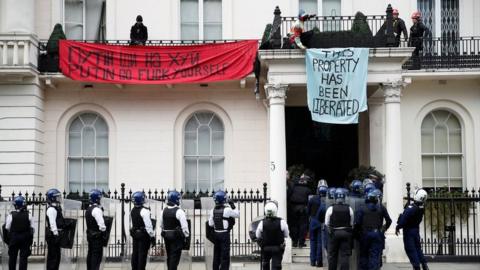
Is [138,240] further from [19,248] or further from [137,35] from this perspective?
[137,35]

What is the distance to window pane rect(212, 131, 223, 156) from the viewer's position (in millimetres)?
Result: 24922

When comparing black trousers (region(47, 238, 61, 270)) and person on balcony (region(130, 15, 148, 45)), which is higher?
person on balcony (region(130, 15, 148, 45))

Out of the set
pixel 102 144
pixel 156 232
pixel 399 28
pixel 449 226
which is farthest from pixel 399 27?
pixel 102 144

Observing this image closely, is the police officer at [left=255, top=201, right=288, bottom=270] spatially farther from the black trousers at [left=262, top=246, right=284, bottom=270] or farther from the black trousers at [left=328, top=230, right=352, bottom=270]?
the black trousers at [left=328, top=230, right=352, bottom=270]

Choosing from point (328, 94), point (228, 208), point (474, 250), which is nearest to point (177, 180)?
point (328, 94)

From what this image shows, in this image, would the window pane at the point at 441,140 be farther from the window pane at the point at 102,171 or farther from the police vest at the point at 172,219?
the police vest at the point at 172,219

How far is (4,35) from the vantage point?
905 inches

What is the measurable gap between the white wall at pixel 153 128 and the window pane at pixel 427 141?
495 cm

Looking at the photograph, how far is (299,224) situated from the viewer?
21656mm

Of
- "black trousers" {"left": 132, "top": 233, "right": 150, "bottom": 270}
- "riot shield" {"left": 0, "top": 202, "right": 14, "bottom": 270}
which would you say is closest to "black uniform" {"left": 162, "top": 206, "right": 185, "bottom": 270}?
"black trousers" {"left": 132, "top": 233, "right": 150, "bottom": 270}

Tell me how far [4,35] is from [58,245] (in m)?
8.14

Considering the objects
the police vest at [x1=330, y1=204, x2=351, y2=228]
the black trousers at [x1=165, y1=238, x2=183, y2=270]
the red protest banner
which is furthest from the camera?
the red protest banner

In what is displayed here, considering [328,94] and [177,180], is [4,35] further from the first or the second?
[328,94]

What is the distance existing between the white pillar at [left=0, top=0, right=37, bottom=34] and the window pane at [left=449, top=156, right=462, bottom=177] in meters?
13.4
